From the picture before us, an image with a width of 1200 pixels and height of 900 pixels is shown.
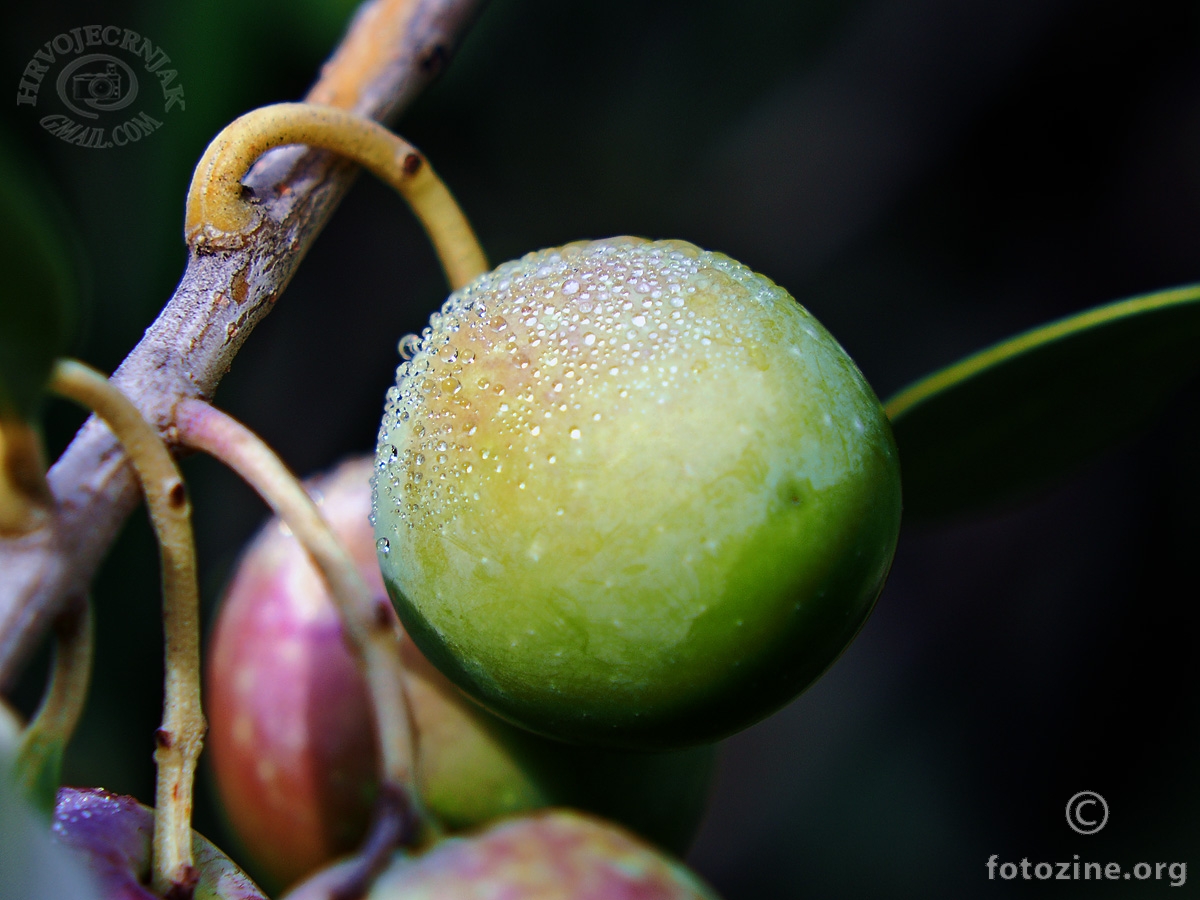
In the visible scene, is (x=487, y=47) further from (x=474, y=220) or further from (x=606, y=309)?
(x=606, y=309)

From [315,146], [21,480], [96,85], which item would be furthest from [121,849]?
[96,85]

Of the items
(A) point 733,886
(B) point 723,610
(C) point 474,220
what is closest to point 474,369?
(B) point 723,610

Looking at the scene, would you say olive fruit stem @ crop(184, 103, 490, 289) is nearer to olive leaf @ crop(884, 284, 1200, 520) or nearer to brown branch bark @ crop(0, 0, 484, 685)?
Result: brown branch bark @ crop(0, 0, 484, 685)

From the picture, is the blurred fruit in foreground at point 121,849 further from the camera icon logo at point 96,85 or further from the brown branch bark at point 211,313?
the camera icon logo at point 96,85

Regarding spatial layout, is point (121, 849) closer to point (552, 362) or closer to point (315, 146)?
point (552, 362)

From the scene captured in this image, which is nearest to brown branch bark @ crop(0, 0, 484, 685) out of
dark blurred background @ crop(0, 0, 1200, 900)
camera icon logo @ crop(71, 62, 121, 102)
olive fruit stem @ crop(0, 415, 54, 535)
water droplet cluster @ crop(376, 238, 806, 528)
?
olive fruit stem @ crop(0, 415, 54, 535)

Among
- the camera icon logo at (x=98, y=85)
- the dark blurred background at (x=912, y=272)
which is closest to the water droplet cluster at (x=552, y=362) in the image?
the camera icon logo at (x=98, y=85)
